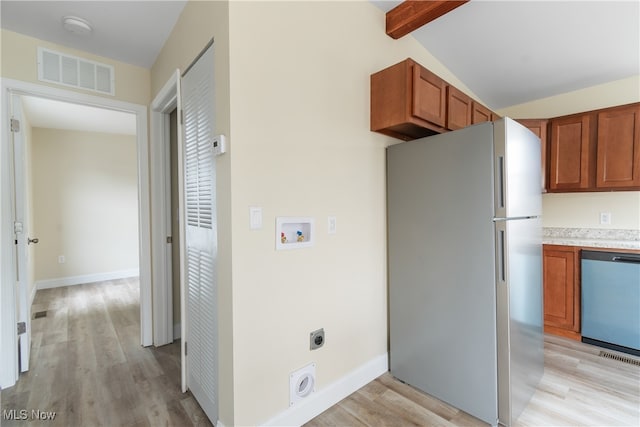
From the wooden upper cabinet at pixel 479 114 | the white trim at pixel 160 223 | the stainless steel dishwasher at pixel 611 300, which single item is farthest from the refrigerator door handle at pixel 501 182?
the white trim at pixel 160 223

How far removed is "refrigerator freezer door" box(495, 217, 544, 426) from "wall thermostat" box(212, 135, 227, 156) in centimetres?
154

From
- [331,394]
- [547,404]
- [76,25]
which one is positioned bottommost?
[547,404]

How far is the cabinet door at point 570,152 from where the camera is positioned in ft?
9.36

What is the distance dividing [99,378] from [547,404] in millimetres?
3164

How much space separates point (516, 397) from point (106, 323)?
12.6 feet

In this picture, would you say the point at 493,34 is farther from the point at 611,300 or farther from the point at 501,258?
the point at 611,300

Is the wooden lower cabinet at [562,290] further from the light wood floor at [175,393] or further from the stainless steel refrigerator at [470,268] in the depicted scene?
the stainless steel refrigerator at [470,268]

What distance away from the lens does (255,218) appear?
1450 mm

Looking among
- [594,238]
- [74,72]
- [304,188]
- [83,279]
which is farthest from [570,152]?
[83,279]

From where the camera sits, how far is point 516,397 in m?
1.64

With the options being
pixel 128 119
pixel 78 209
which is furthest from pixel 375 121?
pixel 78 209

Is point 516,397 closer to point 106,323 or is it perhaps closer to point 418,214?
point 418,214

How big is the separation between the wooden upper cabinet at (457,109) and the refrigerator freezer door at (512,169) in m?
0.54

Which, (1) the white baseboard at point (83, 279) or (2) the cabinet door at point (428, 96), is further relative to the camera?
(1) the white baseboard at point (83, 279)
